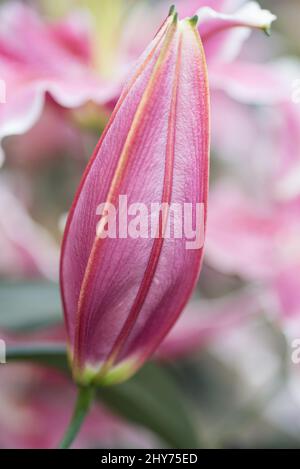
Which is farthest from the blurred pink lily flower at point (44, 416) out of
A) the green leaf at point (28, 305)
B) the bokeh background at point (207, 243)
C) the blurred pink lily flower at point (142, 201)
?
the blurred pink lily flower at point (142, 201)

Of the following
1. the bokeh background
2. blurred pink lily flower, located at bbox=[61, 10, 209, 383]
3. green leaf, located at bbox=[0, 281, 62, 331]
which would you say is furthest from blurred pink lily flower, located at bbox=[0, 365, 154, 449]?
blurred pink lily flower, located at bbox=[61, 10, 209, 383]

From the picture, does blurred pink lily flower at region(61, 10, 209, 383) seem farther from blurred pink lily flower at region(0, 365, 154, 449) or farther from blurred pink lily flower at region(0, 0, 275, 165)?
blurred pink lily flower at region(0, 365, 154, 449)

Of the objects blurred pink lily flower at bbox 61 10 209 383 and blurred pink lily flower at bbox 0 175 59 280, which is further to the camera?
blurred pink lily flower at bbox 0 175 59 280

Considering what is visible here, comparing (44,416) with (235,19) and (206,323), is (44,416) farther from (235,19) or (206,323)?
(235,19)

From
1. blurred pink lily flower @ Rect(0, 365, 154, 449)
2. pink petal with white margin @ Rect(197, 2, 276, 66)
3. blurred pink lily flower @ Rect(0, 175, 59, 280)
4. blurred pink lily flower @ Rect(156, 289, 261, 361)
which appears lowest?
blurred pink lily flower @ Rect(0, 365, 154, 449)

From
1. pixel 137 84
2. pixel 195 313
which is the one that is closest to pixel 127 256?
pixel 137 84

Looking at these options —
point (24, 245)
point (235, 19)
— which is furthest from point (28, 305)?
point (235, 19)
